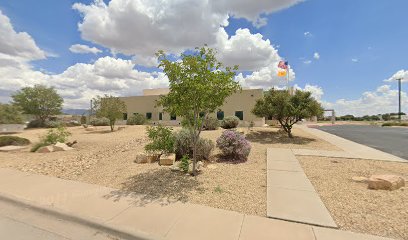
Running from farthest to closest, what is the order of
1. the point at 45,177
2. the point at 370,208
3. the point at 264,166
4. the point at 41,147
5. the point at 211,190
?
the point at 41,147 < the point at 264,166 < the point at 45,177 < the point at 211,190 < the point at 370,208

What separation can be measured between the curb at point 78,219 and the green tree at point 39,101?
3152 cm

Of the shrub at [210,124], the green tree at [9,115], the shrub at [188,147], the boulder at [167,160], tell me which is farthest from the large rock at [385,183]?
the green tree at [9,115]

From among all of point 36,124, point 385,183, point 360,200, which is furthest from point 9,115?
point 385,183

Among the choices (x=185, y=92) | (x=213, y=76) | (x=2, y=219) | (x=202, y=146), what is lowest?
(x=2, y=219)

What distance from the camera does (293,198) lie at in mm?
5078

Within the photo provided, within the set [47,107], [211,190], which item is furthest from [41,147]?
[47,107]

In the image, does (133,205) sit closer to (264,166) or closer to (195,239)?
(195,239)

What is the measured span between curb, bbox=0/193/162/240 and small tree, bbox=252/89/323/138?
43.5ft

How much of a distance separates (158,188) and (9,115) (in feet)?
96.1

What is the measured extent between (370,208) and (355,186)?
146cm

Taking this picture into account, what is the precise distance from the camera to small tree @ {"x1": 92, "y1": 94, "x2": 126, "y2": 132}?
894 inches

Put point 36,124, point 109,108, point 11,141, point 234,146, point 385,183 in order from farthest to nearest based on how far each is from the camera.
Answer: point 36,124
point 109,108
point 11,141
point 234,146
point 385,183

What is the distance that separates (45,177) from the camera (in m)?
6.73

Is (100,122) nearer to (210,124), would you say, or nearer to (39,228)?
(210,124)
